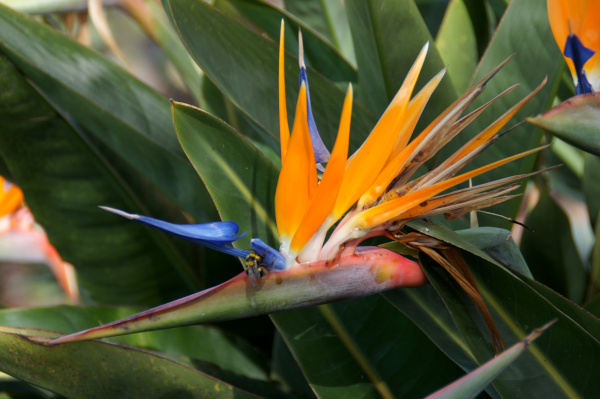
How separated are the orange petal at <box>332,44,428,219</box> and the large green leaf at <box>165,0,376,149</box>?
0.80ft

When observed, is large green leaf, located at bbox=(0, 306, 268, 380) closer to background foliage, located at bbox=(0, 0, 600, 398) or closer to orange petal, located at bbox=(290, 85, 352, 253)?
background foliage, located at bbox=(0, 0, 600, 398)

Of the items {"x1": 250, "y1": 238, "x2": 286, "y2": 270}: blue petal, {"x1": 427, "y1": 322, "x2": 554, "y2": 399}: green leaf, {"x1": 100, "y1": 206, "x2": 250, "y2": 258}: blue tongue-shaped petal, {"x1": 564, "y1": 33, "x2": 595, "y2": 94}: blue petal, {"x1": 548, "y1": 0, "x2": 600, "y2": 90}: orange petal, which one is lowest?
{"x1": 427, "y1": 322, "x2": 554, "y2": 399}: green leaf

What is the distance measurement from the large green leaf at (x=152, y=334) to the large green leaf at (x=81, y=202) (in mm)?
104

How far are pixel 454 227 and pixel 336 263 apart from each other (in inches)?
11.1

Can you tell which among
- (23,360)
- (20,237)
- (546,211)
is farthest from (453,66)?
(20,237)

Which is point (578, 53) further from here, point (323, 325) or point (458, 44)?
point (458, 44)

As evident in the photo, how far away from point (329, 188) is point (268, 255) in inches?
2.3

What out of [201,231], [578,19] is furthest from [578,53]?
[201,231]

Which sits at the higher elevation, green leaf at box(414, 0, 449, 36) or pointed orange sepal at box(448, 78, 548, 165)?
green leaf at box(414, 0, 449, 36)

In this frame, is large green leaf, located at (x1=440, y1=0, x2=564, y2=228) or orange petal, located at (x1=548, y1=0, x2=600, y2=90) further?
large green leaf, located at (x1=440, y1=0, x2=564, y2=228)

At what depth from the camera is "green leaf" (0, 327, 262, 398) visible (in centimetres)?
43

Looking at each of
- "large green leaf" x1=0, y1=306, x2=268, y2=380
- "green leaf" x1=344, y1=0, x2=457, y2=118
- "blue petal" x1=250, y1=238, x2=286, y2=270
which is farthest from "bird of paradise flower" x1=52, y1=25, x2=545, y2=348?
"large green leaf" x1=0, y1=306, x2=268, y2=380

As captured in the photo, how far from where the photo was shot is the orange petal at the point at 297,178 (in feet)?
1.08

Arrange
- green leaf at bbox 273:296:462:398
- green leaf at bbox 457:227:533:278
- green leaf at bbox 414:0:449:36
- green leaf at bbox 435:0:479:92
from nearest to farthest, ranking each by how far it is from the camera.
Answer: green leaf at bbox 457:227:533:278, green leaf at bbox 273:296:462:398, green leaf at bbox 435:0:479:92, green leaf at bbox 414:0:449:36
